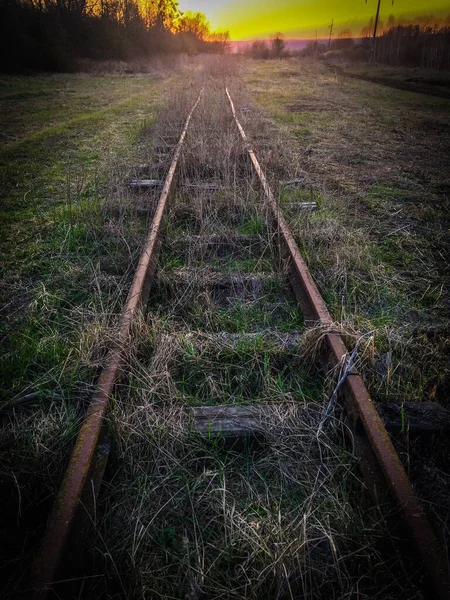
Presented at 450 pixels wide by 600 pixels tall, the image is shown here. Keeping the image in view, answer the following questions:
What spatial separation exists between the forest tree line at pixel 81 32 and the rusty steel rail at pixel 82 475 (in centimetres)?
2532

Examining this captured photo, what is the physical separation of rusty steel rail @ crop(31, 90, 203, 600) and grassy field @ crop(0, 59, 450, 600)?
0.34 ft

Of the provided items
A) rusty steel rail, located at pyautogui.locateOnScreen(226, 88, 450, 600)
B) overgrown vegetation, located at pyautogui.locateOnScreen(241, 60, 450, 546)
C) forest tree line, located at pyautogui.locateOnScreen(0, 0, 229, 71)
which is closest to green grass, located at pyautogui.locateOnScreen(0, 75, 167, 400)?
rusty steel rail, located at pyautogui.locateOnScreen(226, 88, 450, 600)

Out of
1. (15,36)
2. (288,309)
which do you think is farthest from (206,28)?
(288,309)

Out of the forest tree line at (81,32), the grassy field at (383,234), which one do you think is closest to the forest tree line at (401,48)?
the forest tree line at (81,32)

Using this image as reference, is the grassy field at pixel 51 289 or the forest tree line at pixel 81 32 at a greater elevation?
the forest tree line at pixel 81 32

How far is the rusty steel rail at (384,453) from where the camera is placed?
1168 mm

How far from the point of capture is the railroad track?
1322 millimetres

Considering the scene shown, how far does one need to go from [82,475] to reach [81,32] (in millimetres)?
37890

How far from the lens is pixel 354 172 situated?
6.18 metres

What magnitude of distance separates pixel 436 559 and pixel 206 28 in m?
85.2

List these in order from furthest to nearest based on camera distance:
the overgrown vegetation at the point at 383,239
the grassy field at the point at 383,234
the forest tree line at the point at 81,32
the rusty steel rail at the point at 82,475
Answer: the forest tree line at the point at 81,32
the grassy field at the point at 383,234
the overgrown vegetation at the point at 383,239
the rusty steel rail at the point at 82,475

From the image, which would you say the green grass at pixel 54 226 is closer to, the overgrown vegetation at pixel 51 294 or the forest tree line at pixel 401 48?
the overgrown vegetation at pixel 51 294

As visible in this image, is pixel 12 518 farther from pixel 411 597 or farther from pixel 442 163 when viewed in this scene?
pixel 442 163

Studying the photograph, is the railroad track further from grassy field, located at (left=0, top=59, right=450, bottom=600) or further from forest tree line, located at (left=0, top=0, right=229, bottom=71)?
forest tree line, located at (left=0, top=0, right=229, bottom=71)
